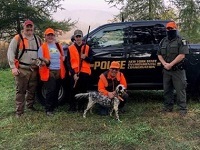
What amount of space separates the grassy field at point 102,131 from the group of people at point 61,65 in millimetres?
348

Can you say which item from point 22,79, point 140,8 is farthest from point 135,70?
point 140,8

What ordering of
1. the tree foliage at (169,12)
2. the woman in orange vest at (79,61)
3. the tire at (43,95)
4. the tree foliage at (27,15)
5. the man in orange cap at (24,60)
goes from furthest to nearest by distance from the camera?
the tree foliage at (169,12), the tree foliage at (27,15), the tire at (43,95), the woman in orange vest at (79,61), the man in orange cap at (24,60)

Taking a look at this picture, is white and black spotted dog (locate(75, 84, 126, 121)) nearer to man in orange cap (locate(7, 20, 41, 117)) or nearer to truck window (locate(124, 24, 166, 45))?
man in orange cap (locate(7, 20, 41, 117))

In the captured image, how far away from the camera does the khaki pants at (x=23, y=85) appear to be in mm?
6043

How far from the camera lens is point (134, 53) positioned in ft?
22.0

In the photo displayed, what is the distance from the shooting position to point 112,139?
15.7ft

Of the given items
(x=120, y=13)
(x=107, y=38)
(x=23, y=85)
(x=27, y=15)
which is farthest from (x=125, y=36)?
(x=120, y=13)

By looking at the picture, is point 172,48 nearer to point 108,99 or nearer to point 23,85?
point 108,99

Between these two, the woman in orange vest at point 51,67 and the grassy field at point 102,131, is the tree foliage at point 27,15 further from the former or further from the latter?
the woman in orange vest at point 51,67

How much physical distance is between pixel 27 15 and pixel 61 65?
1213 centimetres

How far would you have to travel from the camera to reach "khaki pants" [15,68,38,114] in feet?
19.8

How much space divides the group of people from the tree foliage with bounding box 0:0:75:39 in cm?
1155

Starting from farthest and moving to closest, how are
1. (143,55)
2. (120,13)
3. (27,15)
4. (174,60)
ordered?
(120,13)
(27,15)
(143,55)
(174,60)

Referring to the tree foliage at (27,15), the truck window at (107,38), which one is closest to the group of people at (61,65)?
the truck window at (107,38)
